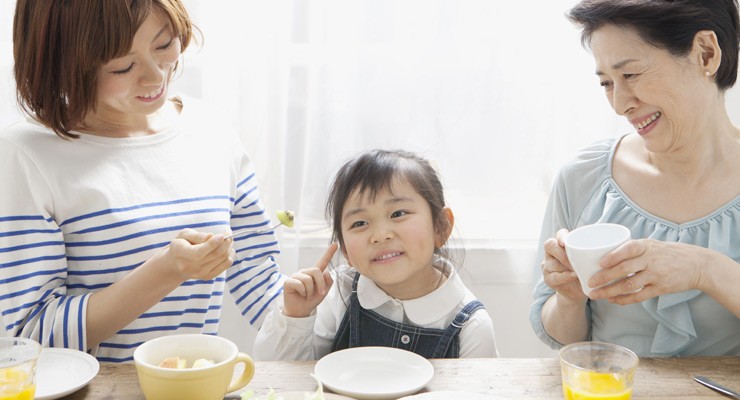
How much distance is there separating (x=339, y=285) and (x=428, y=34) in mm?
922

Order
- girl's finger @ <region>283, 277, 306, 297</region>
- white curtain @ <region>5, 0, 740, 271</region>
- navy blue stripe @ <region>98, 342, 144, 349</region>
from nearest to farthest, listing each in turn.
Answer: girl's finger @ <region>283, 277, 306, 297</region>
navy blue stripe @ <region>98, 342, 144, 349</region>
white curtain @ <region>5, 0, 740, 271</region>

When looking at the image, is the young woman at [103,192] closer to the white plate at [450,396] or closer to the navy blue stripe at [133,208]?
the navy blue stripe at [133,208]

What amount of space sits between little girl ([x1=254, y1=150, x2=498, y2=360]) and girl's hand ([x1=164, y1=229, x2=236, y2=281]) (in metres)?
0.16

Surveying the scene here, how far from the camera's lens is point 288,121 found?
246 cm

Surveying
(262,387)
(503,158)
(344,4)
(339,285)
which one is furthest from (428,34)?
(262,387)

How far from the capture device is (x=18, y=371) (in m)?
1.22

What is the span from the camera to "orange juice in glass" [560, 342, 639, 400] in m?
1.27

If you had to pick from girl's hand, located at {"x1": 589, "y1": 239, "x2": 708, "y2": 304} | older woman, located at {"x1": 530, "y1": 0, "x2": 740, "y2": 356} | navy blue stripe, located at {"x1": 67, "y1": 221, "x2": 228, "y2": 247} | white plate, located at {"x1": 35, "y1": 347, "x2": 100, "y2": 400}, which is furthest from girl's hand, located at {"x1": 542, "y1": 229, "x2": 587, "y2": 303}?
white plate, located at {"x1": 35, "y1": 347, "x2": 100, "y2": 400}

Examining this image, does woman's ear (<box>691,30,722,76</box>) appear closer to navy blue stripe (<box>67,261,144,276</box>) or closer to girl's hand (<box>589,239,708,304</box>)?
girl's hand (<box>589,239,708,304</box>)

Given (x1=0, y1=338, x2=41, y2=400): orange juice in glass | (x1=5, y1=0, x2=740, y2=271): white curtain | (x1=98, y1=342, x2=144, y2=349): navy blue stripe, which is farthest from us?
(x1=5, y1=0, x2=740, y2=271): white curtain

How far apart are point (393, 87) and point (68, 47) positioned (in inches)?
42.2

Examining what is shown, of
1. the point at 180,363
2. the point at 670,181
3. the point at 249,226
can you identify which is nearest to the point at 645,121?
the point at 670,181

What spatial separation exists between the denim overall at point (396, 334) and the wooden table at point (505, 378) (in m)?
Answer: 0.21

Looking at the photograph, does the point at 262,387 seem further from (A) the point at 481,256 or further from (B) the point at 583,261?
(A) the point at 481,256
